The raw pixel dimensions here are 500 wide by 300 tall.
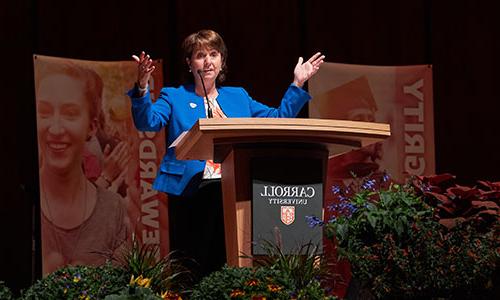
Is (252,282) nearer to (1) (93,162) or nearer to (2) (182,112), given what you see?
(2) (182,112)

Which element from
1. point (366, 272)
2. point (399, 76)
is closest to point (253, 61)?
point (399, 76)

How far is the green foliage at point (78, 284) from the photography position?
2.49 m

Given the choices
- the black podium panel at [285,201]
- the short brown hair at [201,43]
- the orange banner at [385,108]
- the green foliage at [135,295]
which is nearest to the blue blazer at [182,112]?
the short brown hair at [201,43]

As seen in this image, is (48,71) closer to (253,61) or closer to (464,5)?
(253,61)

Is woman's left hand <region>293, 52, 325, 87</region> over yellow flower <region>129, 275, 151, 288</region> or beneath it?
over

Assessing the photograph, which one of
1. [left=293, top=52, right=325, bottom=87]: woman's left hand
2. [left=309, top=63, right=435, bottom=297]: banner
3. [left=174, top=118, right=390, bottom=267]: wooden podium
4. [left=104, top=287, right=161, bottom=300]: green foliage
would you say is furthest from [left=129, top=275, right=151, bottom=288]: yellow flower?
[left=309, top=63, right=435, bottom=297]: banner

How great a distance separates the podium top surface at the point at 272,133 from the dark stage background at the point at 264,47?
237cm

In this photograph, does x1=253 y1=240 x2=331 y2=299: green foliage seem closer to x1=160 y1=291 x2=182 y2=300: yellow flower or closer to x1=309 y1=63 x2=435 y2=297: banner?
x1=160 y1=291 x2=182 y2=300: yellow flower

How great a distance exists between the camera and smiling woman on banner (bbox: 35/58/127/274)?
4.81 meters

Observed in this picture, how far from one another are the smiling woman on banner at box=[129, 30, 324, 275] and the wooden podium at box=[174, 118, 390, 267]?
0.27 metres

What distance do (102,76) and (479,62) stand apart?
2.37 meters

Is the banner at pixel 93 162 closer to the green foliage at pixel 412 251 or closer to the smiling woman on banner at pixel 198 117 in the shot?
the smiling woman on banner at pixel 198 117

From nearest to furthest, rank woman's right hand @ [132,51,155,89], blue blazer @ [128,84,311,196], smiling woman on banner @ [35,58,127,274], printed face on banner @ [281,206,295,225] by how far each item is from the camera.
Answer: printed face on banner @ [281,206,295,225], woman's right hand @ [132,51,155,89], blue blazer @ [128,84,311,196], smiling woman on banner @ [35,58,127,274]

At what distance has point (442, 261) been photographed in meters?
2.58
